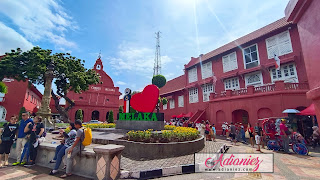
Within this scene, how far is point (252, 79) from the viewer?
55.5 feet

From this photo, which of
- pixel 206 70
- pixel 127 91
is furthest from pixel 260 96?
pixel 127 91

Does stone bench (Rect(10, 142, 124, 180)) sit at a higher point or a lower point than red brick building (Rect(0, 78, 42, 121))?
lower

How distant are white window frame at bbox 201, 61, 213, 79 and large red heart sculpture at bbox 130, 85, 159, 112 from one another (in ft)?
41.6

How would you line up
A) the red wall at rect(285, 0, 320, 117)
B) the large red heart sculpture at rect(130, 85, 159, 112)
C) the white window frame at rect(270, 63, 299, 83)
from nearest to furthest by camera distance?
the red wall at rect(285, 0, 320, 117)
the large red heart sculpture at rect(130, 85, 159, 112)
the white window frame at rect(270, 63, 299, 83)

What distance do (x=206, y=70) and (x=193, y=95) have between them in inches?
162

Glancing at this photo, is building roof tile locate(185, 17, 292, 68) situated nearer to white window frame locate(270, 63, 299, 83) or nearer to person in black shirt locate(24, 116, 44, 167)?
white window frame locate(270, 63, 299, 83)

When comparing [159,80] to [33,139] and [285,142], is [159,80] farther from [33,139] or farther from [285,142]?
[33,139]

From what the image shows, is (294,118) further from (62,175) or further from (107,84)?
(107,84)

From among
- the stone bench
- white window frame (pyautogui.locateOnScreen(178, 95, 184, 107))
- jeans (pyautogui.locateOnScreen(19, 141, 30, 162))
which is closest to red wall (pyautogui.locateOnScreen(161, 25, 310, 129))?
white window frame (pyautogui.locateOnScreen(178, 95, 184, 107))

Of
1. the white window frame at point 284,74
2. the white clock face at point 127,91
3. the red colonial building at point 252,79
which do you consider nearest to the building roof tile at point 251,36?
the red colonial building at point 252,79

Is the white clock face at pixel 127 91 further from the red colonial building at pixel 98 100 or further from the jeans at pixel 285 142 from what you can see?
the red colonial building at pixel 98 100

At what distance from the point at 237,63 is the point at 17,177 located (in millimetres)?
20239

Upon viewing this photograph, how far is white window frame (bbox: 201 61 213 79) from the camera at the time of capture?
2138 cm

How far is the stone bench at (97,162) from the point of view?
396 cm
